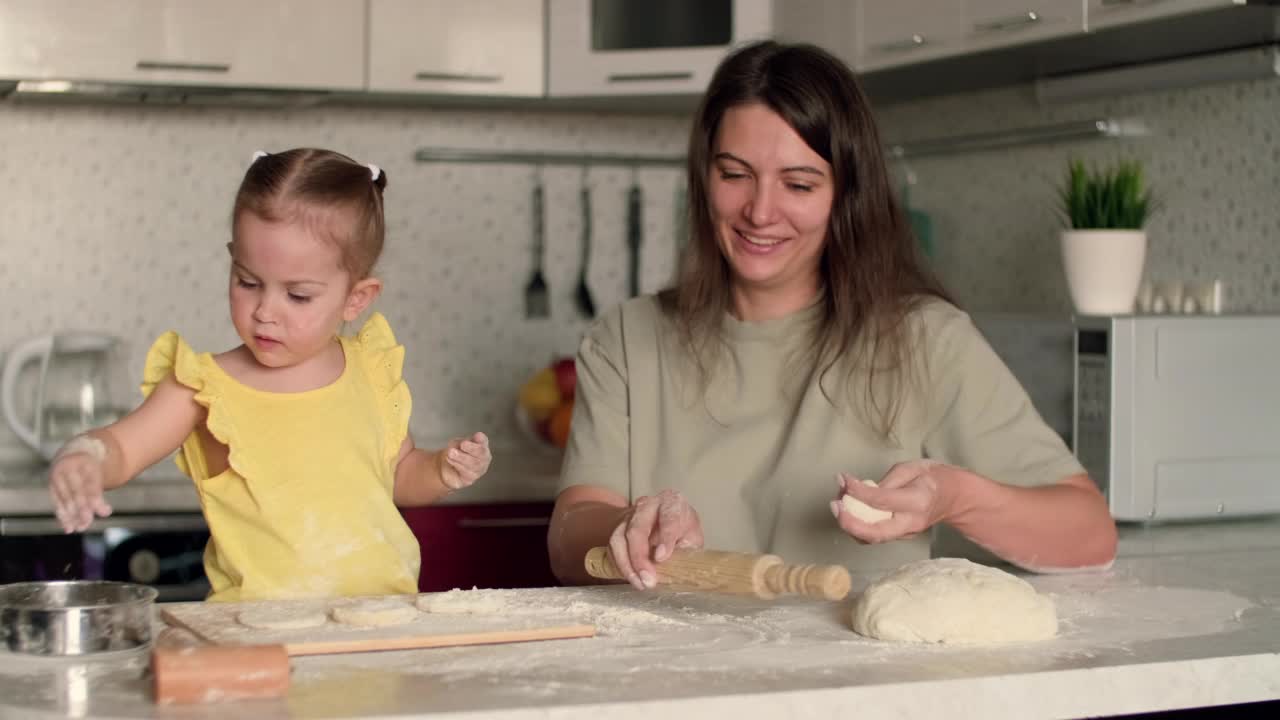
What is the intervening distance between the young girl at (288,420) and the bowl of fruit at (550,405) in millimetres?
1450

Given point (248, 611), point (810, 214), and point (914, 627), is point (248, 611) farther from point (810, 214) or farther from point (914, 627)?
point (810, 214)

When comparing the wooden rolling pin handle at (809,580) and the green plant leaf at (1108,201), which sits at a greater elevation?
the green plant leaf at (1108,201)

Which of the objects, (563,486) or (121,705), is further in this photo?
(563,486)

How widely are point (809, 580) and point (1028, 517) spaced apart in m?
0.45

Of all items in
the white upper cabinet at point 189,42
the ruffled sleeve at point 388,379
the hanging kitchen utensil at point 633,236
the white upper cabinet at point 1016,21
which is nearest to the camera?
the ruffled sleeve at point 388,379

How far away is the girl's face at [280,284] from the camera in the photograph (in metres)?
1.42

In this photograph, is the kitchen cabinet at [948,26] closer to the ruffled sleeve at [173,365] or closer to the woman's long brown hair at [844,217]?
the woman's long brown hair at [844,217]

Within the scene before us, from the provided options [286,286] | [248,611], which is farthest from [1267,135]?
[248,611]

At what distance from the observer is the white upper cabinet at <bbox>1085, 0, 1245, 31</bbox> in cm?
192

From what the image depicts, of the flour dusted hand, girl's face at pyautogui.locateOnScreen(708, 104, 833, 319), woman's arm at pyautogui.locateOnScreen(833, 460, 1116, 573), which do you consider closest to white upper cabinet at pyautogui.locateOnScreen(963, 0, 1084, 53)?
A: girl's face at pyautogui.locateOnScreen(708, 104, 833, 319)

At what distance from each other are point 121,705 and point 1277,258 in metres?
1.77

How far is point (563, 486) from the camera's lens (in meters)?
1.80

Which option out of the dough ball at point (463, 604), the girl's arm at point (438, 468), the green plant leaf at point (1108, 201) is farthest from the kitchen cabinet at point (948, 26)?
the dough ball at point (463, 604)

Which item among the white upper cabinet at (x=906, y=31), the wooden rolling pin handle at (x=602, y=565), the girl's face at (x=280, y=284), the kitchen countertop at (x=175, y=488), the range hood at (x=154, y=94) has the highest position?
the white upper cabinet at (x=906, y=31)
